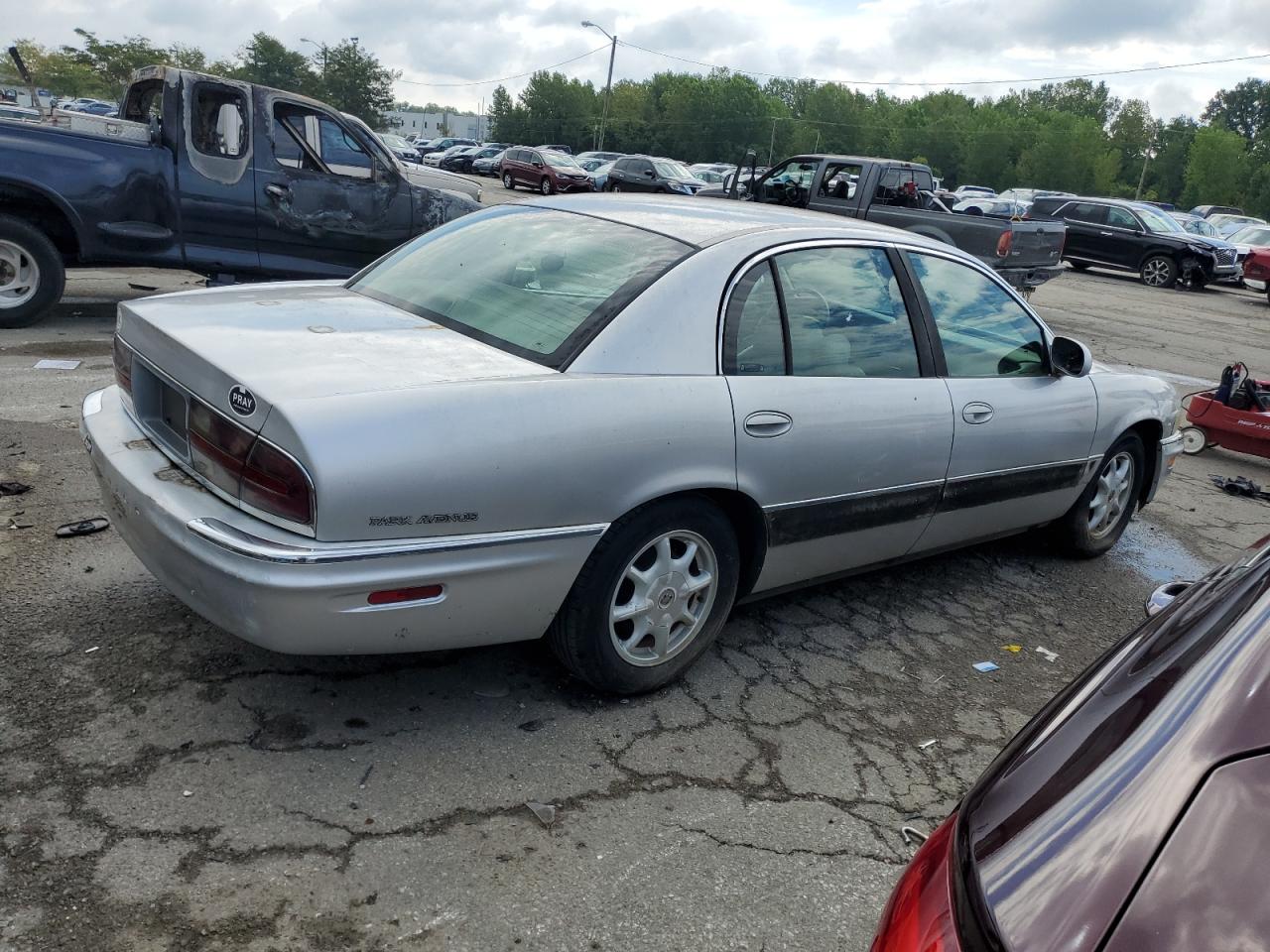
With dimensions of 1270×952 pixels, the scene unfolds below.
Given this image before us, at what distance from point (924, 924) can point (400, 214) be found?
336 inches

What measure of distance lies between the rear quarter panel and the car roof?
0.67 meters

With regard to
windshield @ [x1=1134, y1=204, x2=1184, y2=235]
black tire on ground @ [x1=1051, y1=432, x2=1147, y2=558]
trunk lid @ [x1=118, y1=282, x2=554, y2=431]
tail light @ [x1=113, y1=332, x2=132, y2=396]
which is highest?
windshield @ [x1=1134, y1=204, x2=1184, y2=235]

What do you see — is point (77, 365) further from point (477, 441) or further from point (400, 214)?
point (477, 441)

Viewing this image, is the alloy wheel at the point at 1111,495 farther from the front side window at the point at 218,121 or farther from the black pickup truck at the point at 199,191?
the front side window at the point at 218,121

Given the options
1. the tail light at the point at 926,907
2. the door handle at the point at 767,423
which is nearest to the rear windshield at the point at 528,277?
the door handle at the point at 767,423

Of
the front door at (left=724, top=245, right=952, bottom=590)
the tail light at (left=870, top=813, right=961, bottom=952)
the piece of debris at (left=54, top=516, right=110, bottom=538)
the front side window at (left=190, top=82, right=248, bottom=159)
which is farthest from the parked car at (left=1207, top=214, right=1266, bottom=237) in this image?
the tail light at (left=870, top=813, right=961, bottom=952)

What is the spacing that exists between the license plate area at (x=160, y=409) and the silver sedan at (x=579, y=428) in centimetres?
2

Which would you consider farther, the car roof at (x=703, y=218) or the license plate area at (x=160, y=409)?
the car roof at (x=703, y=218)

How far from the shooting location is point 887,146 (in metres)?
98.8

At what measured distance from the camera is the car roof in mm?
3662

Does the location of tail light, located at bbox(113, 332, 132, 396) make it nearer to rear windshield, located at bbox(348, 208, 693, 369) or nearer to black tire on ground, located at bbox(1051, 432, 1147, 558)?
rear windshield, located at bbox(348, 208, 693, 369)

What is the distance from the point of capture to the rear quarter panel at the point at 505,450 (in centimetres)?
258

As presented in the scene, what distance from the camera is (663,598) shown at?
3287 mm

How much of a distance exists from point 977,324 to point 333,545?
2.95m
